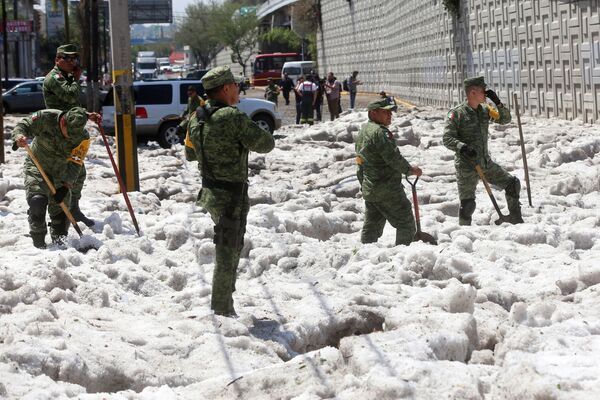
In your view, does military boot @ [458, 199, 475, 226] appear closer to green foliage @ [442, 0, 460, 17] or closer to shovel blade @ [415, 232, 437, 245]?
shovel blade @ [415, 232, 437, 245]

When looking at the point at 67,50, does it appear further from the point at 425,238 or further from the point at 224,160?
the point at 224,160

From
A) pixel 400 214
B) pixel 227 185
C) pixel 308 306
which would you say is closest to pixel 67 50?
pixel 400 214

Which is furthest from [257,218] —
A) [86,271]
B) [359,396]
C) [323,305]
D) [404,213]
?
[359,396]

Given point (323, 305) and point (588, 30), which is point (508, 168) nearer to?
point (588, 30)

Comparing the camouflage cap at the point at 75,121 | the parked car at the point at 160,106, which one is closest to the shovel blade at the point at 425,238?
the camouflage cap at the point at 75,121

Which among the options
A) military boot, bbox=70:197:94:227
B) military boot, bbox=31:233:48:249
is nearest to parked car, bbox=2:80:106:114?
military boot, bbox=70:197:94:227

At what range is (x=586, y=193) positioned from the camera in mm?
13195

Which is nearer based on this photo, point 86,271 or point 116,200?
point 86,271

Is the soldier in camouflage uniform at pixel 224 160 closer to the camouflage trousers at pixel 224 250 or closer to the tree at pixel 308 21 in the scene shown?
the camouflage trousers at pixel 224 250

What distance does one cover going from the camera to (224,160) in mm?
7160

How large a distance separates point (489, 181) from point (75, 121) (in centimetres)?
395

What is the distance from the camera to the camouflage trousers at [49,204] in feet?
32.2

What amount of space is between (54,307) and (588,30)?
16.2m

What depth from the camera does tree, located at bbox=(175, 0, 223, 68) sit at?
130m
